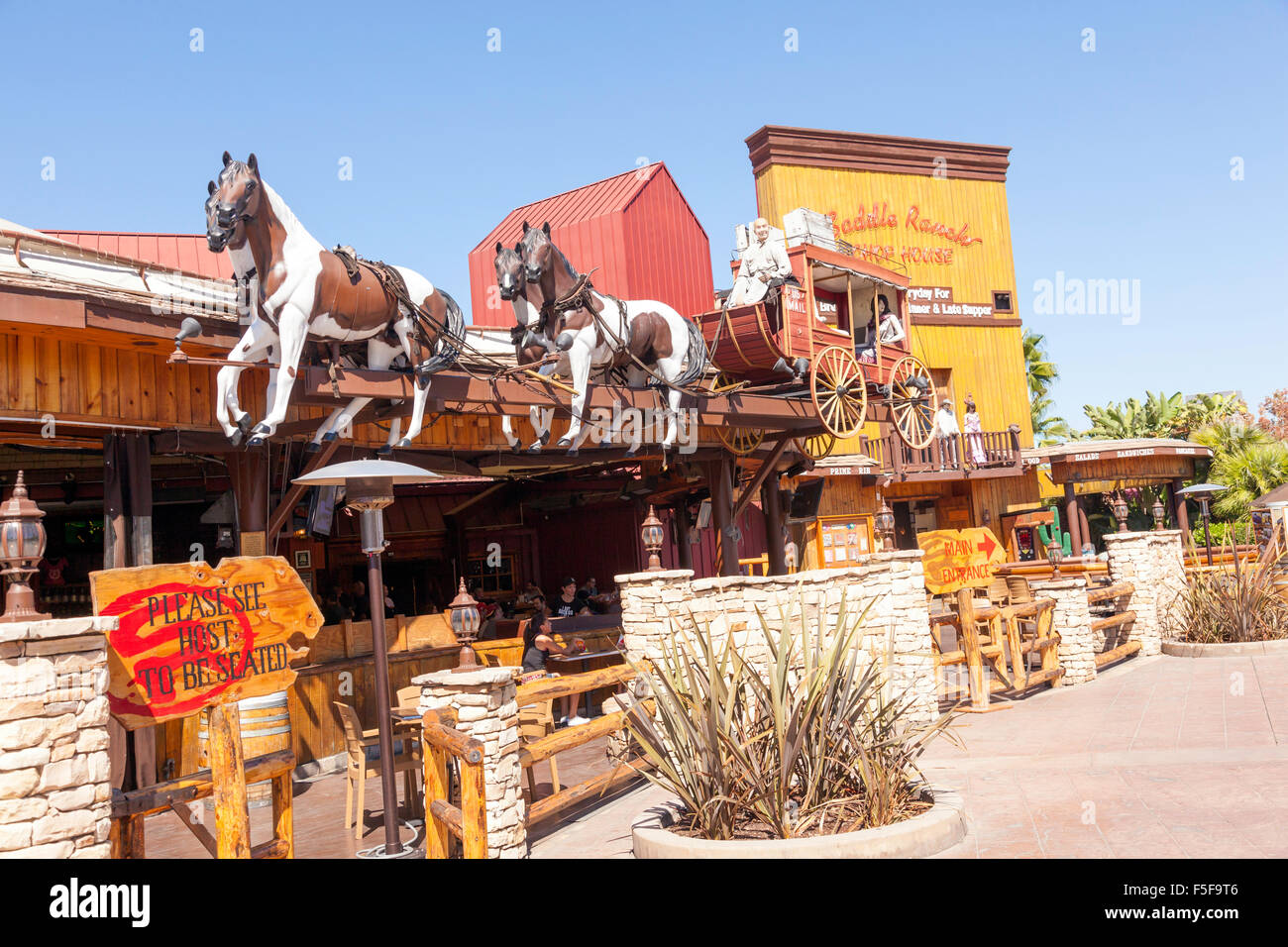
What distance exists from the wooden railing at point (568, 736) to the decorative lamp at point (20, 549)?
3041mm

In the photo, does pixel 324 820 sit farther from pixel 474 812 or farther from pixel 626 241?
pixel 626 241

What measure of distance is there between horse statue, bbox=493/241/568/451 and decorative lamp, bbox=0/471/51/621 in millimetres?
5214

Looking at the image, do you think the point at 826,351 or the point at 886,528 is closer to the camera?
the point at 886,528

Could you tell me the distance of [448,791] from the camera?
664 centimetres

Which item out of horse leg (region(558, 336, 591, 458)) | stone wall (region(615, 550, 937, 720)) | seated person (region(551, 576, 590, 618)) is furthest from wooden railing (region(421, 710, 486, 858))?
seated person (region(551, 576, 590, 618))

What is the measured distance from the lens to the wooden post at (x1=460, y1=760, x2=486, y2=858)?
18.7 ft

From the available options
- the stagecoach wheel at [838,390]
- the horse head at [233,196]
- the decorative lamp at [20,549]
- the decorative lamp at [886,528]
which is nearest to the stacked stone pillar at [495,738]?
the decorative lamp at [20,549]

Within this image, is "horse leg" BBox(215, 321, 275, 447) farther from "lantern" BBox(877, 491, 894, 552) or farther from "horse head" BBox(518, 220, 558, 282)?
"lantern" BBox(877, 491, 894, 552)

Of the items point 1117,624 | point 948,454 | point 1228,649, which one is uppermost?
point 948,454

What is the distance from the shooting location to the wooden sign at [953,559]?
1312cm

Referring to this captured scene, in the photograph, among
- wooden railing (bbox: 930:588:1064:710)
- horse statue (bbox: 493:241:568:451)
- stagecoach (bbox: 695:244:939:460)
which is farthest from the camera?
stagecoach (bbox: 695:244:939:460)

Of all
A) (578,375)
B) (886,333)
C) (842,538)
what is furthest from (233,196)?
(842,538)

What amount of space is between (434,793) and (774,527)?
10671 millimetres

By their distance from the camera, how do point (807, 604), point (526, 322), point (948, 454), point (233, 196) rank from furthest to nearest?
point (948, 454)
point (526, 322)
point (807, 604)
point (233, 196)
